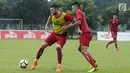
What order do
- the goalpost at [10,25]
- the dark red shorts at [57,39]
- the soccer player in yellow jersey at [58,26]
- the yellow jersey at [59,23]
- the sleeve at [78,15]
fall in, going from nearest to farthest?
1. the sleeve at [78,15]
2. the soccer player in yellow jersey at [58,26]
3. the yellow jersey at [59,23]
4. the dark red shorts at [57,39]
5. the goalpost at [10,25]

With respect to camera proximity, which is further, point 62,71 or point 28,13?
point 28,13

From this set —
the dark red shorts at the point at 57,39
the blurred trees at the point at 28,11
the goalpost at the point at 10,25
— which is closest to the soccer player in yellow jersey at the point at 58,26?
the dark red shorts at the point at 57,39

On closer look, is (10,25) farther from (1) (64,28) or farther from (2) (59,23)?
(1) (64,28)

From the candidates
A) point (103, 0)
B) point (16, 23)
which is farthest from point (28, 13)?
point (103, 0)

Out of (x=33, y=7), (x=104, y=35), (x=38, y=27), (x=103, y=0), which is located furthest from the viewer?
(x=103, y=0)

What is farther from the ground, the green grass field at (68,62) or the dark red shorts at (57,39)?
the dark red shorts at (57,39)

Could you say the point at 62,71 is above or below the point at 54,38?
below

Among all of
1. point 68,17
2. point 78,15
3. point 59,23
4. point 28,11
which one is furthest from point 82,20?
point 28,11

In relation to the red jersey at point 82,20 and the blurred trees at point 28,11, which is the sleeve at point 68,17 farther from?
the blurred trees at point 28,11

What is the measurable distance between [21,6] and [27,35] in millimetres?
33135

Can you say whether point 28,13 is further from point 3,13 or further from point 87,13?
point 87,13

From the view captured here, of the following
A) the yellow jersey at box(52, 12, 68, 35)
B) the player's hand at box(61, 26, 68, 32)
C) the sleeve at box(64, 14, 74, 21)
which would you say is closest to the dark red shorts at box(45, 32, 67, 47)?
the yellow jersey at box(52, 12, 68, 35)

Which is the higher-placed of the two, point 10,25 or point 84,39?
point 84,39

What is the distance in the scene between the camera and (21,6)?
78438 millimetres
